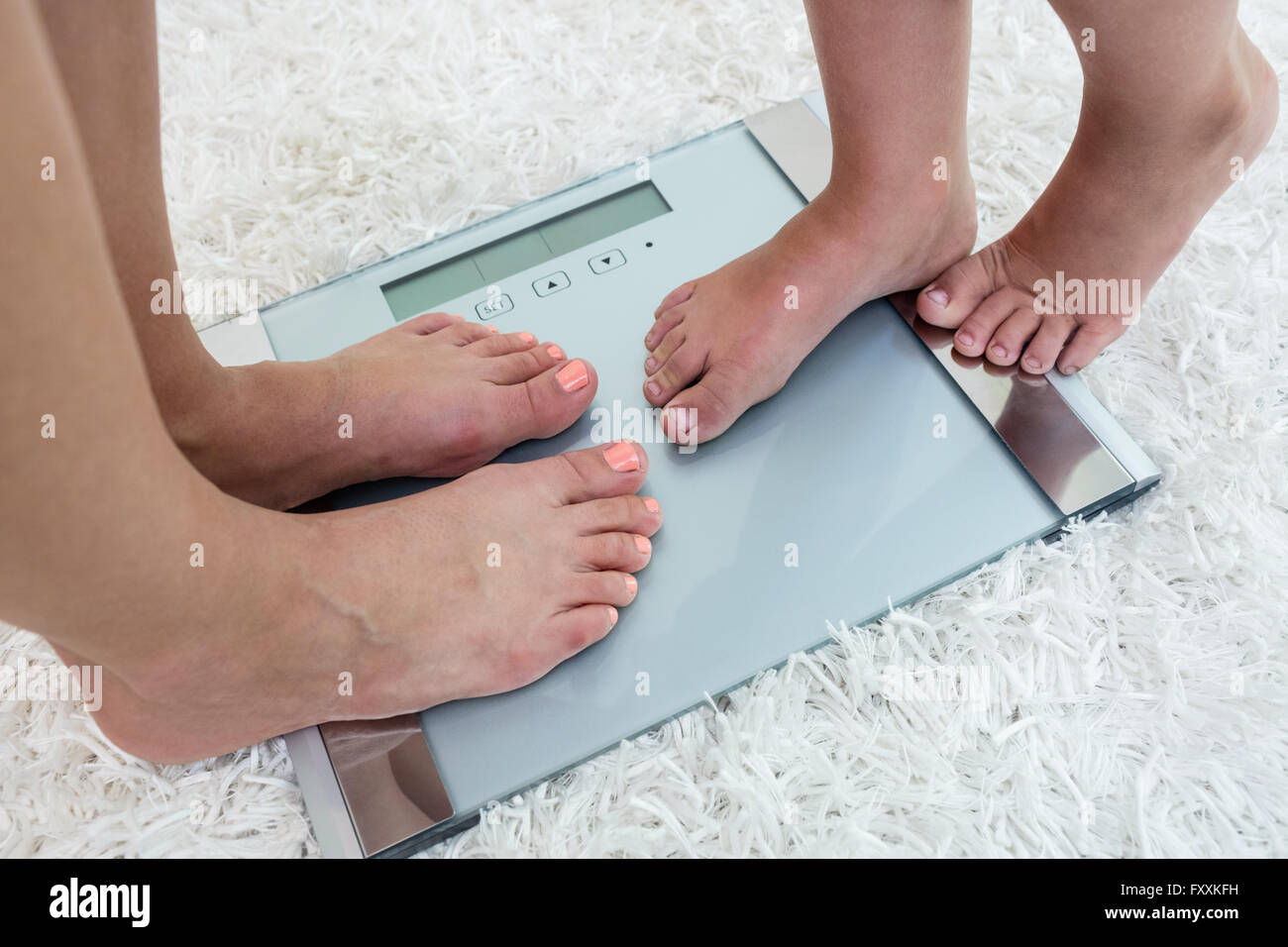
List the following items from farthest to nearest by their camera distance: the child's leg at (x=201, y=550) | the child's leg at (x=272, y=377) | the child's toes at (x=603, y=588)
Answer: the child's toes at (x=603, y=588) → the child's leg at (x=272, y=377) → the child's leg at (x=201, y=550)

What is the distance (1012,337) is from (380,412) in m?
0.43

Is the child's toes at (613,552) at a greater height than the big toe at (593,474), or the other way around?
the big toe at (593,474)

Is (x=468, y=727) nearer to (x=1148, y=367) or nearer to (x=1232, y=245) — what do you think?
(x=1148, y=367)

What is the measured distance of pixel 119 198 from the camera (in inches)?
20.3

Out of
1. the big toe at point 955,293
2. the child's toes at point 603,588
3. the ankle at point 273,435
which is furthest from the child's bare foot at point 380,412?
the big toe at point 955,293

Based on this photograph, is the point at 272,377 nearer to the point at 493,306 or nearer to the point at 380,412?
the point at 380,412

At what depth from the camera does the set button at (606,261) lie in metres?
0.76

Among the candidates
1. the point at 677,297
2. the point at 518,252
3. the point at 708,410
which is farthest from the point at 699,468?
the point at 518,252

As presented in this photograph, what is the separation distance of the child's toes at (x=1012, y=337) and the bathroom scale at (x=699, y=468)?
0.01 meters

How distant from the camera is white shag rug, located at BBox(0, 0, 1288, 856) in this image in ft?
1.81

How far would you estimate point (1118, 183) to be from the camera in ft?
2.13

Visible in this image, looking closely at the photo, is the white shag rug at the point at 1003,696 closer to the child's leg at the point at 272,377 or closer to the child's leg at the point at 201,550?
the child's leg at the point at 201,550

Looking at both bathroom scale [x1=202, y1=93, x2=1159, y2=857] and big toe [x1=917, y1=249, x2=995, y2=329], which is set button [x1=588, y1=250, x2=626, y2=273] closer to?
bathroom scale [x1=202, y1=93, x2=1159, y2=857]
